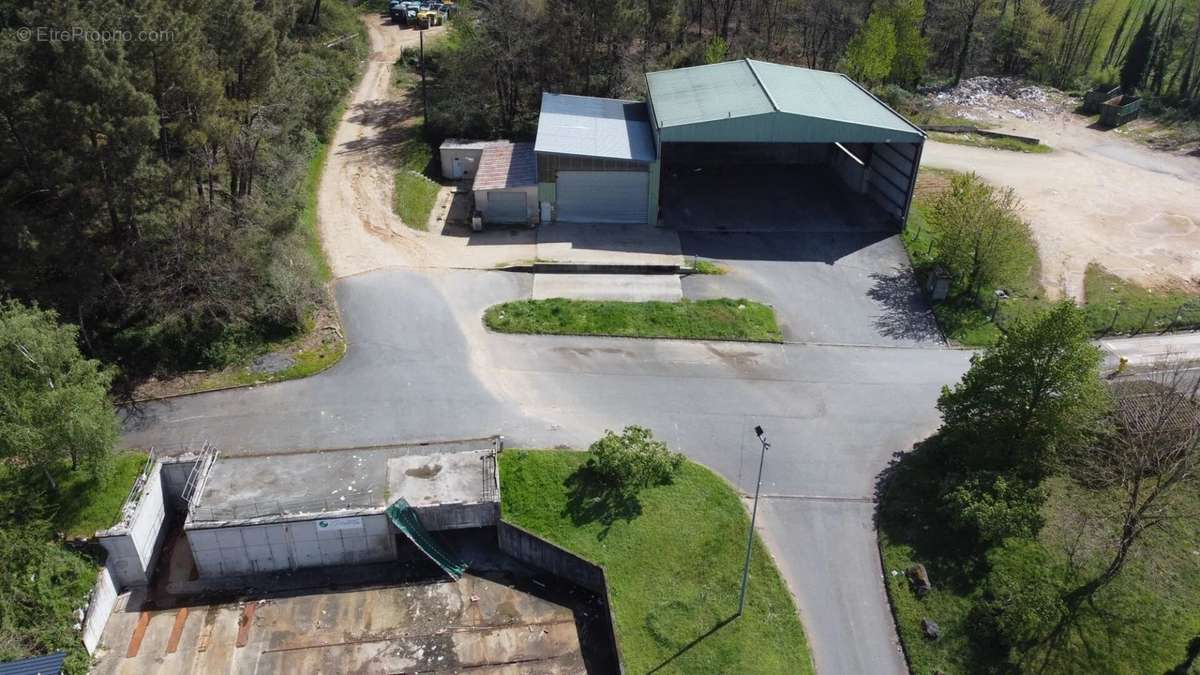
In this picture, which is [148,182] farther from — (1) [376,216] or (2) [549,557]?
(2) [549,557]

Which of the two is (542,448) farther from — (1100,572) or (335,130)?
(335,130)

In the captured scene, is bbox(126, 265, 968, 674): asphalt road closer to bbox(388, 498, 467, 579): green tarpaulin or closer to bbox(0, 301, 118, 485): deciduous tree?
bbox(0, 301, 118, 485): deciduous tree

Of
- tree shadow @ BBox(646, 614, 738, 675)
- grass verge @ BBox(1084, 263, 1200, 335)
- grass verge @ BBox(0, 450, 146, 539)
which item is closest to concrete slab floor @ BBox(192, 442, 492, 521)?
grass verge @ BBox(0, 450, 146, 539)

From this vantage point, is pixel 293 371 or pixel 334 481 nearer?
pixel 334 481

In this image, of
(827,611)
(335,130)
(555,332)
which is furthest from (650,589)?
(335,130)

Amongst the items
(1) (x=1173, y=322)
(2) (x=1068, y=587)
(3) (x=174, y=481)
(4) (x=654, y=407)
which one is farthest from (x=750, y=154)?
(3) (x=174, y=481)

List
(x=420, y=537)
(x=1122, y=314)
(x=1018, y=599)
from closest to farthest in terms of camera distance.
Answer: (x=1018, y=599)
(x=420, y=537)
(x=1122, y=314)

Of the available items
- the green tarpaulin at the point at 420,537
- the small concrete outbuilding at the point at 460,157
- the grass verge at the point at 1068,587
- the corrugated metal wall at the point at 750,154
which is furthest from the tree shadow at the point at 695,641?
the corrugated metal wall at the point at 750,154
